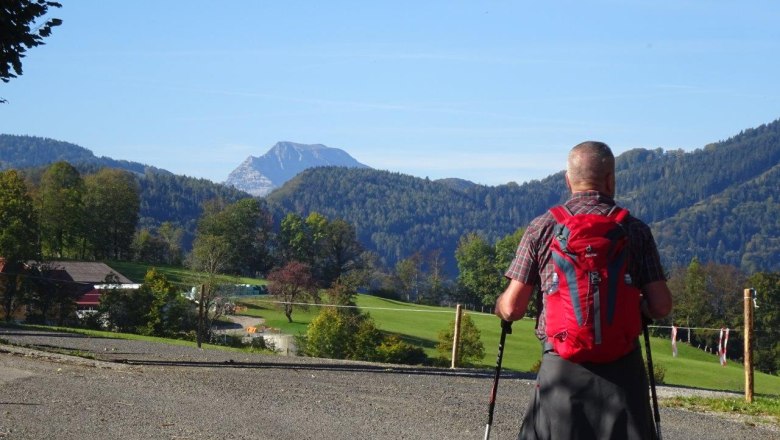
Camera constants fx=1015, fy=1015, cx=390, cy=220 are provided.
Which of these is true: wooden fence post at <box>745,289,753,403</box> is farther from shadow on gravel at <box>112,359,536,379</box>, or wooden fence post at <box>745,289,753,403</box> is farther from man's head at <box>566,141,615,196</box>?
man's head at <box>566,141,615,196</box>

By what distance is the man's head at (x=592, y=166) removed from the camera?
15.4 feet

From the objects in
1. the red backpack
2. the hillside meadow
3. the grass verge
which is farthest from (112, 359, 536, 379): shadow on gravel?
the hillside meadow

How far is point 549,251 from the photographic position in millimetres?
4625

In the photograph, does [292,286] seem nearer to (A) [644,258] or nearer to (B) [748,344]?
(B) [748,344]

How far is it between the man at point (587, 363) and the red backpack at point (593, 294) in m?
0.08

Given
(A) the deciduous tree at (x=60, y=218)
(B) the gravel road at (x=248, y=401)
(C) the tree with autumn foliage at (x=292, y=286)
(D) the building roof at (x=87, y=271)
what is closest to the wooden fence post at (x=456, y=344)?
A: (B) the gravel road at (x=248, y=401)

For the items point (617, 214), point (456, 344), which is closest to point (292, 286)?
point (456, 344)

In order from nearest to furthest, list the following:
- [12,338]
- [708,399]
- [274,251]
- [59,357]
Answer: [708,399] < [59,357] < [12,338] < [274,251]

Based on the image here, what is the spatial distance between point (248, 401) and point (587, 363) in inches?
283

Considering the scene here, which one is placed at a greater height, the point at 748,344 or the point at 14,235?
the point at 14,235

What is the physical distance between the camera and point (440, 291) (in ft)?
399

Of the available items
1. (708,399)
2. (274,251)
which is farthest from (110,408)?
(274,251)

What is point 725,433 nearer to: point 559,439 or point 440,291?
point 559,439

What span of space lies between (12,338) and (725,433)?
1353 cm
